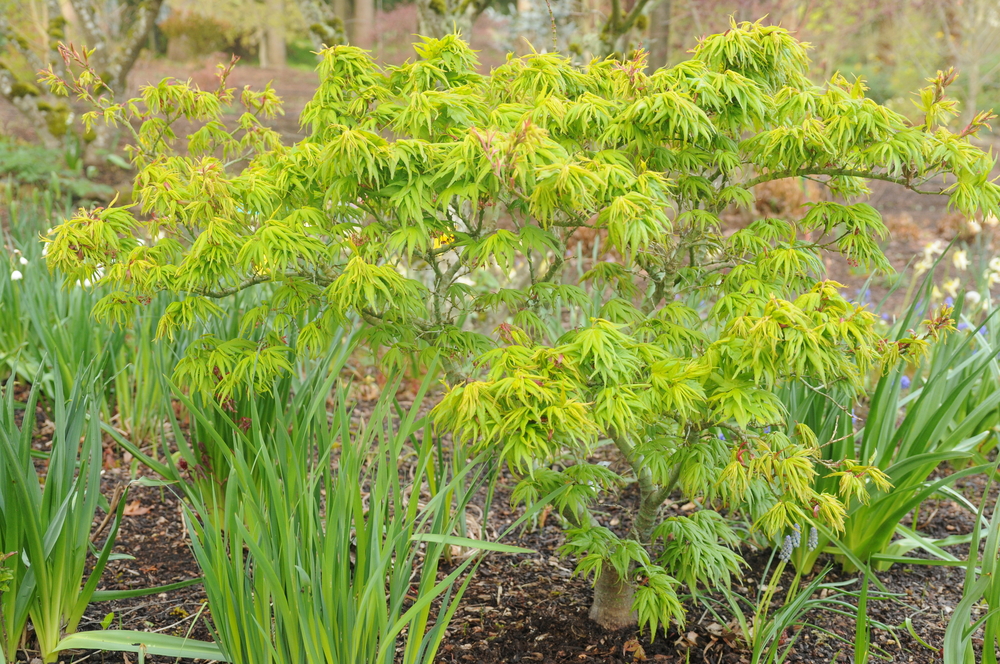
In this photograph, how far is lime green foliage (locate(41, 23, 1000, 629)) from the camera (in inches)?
60.4

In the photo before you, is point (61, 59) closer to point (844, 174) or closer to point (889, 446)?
point (844, 174)

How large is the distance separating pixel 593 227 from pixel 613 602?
113cm

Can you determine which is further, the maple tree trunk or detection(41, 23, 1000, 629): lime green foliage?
the maple tree trunk

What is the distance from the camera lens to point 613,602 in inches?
88.2

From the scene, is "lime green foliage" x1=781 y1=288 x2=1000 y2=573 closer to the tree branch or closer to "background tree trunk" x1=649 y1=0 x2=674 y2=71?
the tree branch

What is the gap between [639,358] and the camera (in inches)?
64.5

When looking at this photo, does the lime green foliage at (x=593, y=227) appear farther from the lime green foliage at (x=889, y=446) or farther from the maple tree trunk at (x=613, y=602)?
the lime green foliage at (x=889, y=446)

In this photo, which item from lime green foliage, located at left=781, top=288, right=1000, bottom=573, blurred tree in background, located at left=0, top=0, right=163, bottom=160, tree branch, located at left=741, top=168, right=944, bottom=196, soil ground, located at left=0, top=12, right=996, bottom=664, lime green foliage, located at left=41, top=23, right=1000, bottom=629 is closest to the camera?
lime green foliage, located at left=41, top=23, right=1000, bottom=629

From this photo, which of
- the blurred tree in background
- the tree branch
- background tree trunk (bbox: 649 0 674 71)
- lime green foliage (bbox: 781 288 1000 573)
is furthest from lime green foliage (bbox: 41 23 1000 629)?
the blurred tree in background

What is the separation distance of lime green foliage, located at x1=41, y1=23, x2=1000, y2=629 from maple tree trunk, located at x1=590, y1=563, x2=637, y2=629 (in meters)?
0.09

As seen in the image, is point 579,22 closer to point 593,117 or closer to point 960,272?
point 960,272

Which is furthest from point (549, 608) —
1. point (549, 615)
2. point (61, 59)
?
point (61, 59)

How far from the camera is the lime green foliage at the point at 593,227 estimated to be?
1.53m

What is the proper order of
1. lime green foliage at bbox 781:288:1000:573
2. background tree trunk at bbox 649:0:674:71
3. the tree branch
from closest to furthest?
the tree branch < lime green foliage at bbox 781:288:1000:573 < background tree trunk at bbox 649:0:674:71
